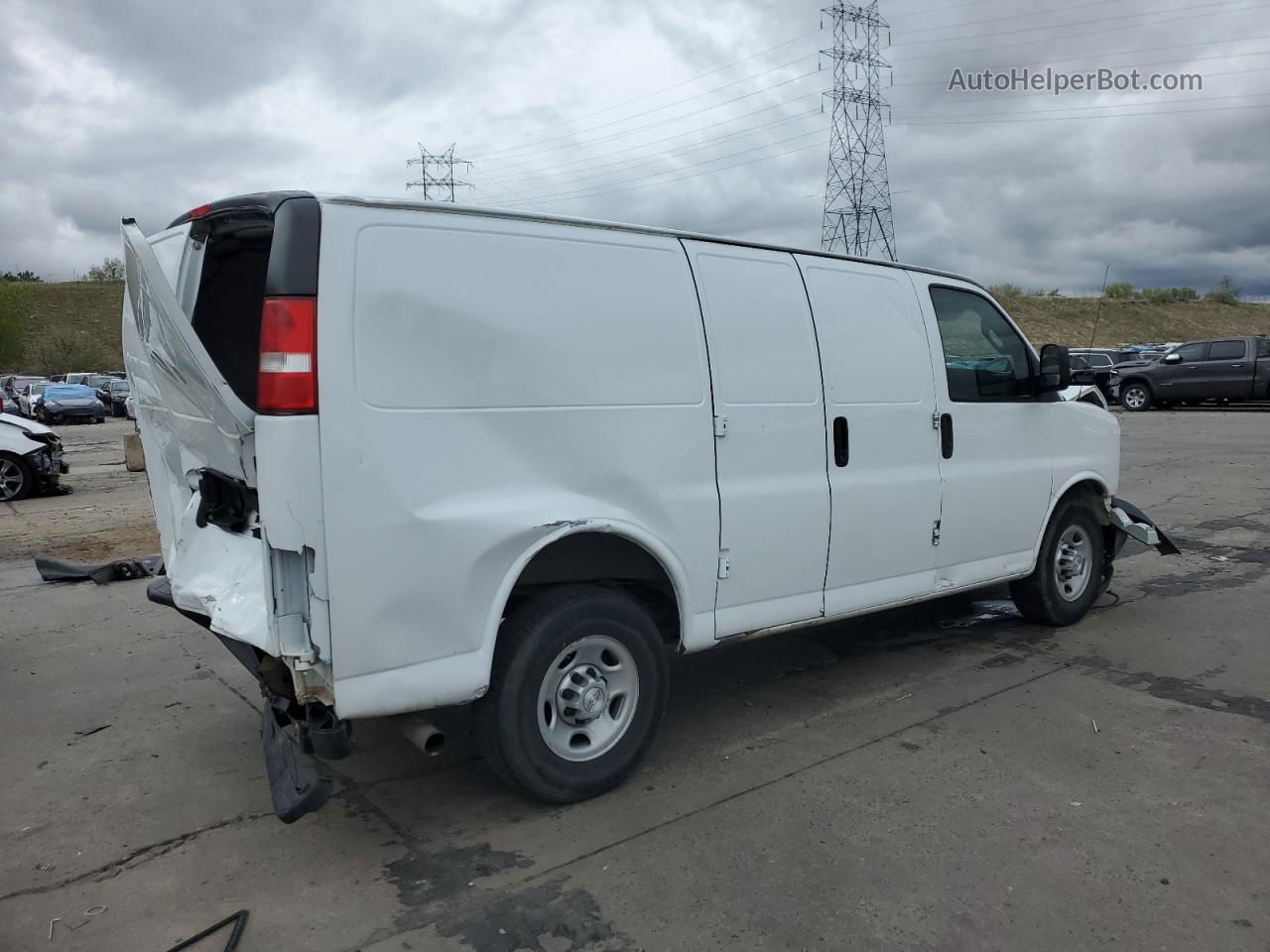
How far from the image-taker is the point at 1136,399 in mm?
26172

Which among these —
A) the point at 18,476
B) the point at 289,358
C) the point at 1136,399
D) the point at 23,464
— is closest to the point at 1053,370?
the point at 289,358

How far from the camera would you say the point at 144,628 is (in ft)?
20.9

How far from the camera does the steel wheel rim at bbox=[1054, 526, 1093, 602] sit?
20.0ft

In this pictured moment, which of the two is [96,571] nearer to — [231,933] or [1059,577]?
[231,933]

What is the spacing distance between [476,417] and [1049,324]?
252ft

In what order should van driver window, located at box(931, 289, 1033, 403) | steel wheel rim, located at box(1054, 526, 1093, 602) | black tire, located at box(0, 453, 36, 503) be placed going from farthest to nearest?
black tire, located at box(0, 453, 36, 503) < steel wheel rim, located at box(1054, 526, 1093, 602) < van driver window, located at box(931, 289, 1033, 403)

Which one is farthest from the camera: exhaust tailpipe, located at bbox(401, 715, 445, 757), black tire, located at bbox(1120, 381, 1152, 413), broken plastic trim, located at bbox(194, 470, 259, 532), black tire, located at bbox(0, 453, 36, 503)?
black tire, located at bbox(1120, 381, 1152, 413)

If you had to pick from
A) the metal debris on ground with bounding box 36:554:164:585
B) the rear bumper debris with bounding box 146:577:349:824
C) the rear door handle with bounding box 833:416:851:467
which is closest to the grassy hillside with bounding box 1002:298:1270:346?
the metal debris on ground with bounding box 36:554:164:585

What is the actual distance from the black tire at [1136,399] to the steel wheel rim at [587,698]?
85.7 ft

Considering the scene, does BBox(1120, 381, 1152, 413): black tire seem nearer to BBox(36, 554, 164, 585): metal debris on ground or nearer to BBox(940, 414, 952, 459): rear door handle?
BBox(940, 414, 952, 459): rear door handle

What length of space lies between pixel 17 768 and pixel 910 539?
4.32 meters

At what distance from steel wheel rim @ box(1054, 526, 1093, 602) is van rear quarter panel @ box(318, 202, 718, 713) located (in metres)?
3.22

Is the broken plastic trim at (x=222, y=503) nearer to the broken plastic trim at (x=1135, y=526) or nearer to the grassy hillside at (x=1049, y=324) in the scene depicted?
the broken plastic trim at (x=1135, y=526)

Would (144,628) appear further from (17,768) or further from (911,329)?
(911,329)
